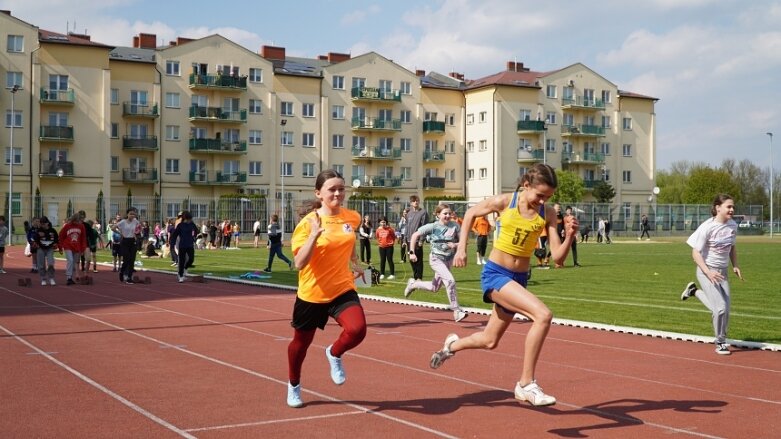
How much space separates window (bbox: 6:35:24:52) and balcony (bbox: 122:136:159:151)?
10571 mm

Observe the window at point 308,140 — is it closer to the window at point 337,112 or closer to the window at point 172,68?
the window at point 337,112

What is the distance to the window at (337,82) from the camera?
78.8m

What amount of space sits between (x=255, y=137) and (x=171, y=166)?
7.84 m

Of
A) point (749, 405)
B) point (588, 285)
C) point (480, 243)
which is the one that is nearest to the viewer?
point (749, 405)

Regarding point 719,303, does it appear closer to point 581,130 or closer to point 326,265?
point 326,265

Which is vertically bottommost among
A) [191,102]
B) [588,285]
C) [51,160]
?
[588,285]

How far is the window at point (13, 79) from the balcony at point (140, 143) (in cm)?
933

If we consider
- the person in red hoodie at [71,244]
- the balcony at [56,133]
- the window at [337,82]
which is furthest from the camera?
the window at [337,82]

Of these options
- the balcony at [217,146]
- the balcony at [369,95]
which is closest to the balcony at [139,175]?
the balcony at [217,146]

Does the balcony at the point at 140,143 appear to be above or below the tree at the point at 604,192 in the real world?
above

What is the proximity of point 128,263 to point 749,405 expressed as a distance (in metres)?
18.9

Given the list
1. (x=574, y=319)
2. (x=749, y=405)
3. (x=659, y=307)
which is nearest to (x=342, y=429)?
(x=749, y=405)

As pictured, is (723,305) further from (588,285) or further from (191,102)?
(191,102)

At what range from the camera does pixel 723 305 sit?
10.8 metres
